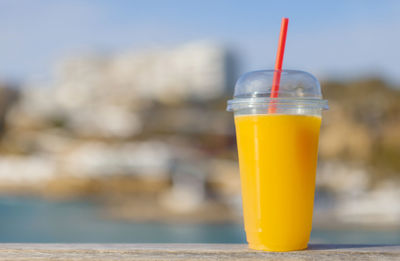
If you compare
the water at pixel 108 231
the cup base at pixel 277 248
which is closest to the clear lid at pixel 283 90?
the cup base at pixel 277 248

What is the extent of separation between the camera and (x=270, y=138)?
91cm

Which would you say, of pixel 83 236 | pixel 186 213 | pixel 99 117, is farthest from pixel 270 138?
pixel 99 117

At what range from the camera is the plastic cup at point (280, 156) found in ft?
2.99

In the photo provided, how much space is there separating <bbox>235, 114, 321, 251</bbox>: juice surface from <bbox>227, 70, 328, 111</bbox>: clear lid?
0.02m

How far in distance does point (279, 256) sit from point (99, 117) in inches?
1261

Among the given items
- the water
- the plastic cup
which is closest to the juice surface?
the plastic cup

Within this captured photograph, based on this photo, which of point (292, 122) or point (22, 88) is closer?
point (292, 122)

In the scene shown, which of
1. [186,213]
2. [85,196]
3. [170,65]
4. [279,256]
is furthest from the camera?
[170,65]

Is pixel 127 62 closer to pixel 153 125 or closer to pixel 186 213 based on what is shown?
pixel 153 125

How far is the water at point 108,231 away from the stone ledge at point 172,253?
8.51 m

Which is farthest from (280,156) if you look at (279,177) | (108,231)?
(108,231)

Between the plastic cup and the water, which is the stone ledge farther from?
the water

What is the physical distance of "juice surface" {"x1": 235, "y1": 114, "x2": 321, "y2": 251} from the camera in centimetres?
91

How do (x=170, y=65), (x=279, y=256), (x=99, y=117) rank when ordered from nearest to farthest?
(x=279, y=256) → (x=99, y=117) → (x=170, y=65)
